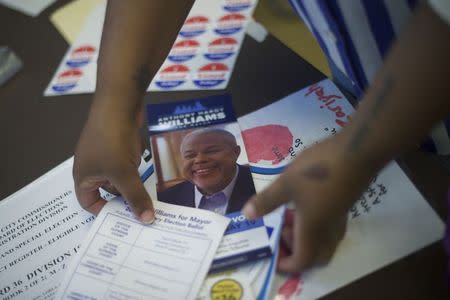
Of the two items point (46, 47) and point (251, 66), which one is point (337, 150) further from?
point (46, 47)

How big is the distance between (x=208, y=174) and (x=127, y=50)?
189mm

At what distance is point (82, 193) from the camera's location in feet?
1.70

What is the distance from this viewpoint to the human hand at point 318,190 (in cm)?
34

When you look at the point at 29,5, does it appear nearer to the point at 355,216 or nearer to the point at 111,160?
the point at 111,160

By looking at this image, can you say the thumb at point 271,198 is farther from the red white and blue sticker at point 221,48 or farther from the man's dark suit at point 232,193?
the red white and blue sticker at point 221,48

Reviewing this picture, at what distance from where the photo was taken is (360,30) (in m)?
0.51

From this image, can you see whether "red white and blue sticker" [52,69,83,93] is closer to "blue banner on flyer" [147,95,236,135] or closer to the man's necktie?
"blue banner on flyer" [147,95,236,135]

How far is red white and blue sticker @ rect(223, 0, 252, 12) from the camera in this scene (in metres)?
0.77

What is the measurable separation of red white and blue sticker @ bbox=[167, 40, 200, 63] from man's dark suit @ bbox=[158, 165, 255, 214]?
275 millimetres

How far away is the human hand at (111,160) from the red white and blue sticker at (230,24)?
1.03ft

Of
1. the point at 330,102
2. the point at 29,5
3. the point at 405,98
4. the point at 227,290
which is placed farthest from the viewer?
the point at 29,5

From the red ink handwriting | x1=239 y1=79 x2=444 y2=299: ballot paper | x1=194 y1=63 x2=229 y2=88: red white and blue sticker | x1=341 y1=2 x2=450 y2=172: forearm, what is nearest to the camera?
x1=341 y1=2 x2=450 y2=172: forearm

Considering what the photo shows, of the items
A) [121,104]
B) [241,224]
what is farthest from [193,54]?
[241,224]

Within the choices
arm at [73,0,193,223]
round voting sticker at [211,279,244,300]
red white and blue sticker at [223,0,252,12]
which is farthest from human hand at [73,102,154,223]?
red white and blue sticker at [223,0,252,12]
